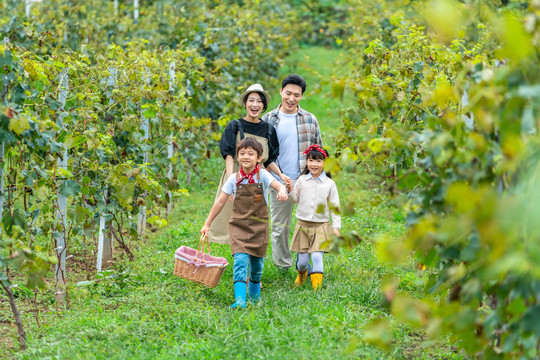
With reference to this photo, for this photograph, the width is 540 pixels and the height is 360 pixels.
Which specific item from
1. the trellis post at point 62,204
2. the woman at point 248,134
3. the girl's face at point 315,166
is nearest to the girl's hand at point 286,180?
the woman at point 248,134

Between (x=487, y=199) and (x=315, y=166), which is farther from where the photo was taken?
(x=315, y=166)

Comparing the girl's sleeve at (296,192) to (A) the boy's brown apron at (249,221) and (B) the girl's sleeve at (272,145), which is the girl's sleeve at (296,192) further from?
(A) the boy's brown apron at (249,221)

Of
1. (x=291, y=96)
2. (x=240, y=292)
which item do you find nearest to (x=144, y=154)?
(x=291, y=96)

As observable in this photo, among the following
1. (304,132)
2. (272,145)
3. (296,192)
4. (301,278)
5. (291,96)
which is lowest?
(301,278)

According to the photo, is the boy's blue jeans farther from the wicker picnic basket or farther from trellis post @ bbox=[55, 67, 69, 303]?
trellis post @ bbox=[55, 67, 69, 303]

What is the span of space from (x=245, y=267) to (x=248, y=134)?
1.14 meters

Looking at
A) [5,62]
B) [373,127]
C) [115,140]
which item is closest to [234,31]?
[115,140]

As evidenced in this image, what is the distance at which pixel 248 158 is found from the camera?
446 centimetres

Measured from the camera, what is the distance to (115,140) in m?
5.46

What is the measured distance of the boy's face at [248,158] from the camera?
4469 millimetres

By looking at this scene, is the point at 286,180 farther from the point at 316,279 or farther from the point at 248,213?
the point at 316,279

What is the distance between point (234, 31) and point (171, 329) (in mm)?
7654

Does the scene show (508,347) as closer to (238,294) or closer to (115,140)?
(238,294)

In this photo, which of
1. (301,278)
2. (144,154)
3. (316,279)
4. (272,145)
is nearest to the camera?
(316,279)
